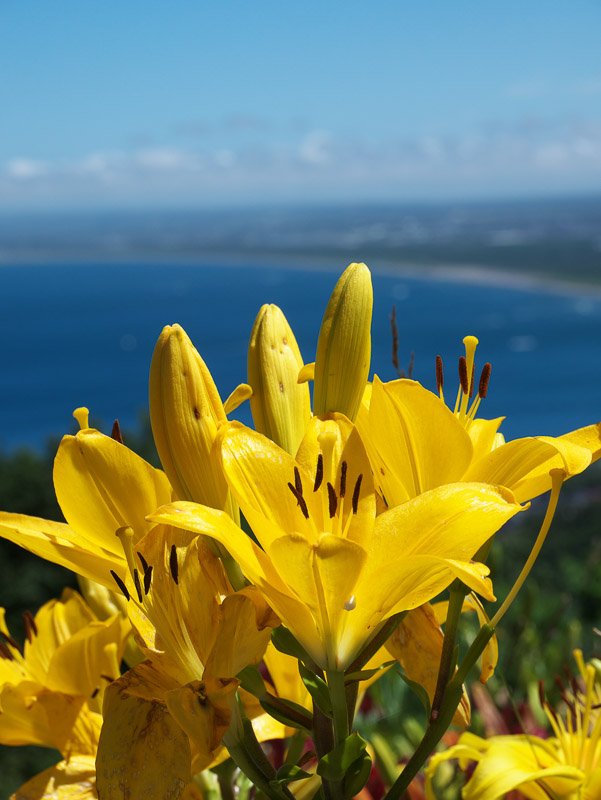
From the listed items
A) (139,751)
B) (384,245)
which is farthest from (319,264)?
(139,751)

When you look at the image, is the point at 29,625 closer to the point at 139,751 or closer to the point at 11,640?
the point at 11,640

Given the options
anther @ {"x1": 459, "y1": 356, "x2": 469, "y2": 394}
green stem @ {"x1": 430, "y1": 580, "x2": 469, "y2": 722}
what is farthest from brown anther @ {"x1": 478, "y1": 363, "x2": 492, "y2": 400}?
green stem @ {"x1": 430, "y1": 580, "x2": 469, "y2": 722}

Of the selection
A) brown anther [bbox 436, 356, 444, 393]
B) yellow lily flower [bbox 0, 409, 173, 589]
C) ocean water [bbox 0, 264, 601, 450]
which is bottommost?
ocean water [bbox 0, 264, 601, 450]

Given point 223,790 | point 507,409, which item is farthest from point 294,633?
point 507,409

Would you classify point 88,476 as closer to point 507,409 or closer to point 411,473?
point 411,473

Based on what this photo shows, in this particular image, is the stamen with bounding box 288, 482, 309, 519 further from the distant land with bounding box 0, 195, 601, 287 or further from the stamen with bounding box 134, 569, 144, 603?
Answer: the distant land with bounding box 0, 195, 601, 287

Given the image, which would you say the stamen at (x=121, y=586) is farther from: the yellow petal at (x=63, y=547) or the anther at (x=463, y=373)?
the anther at (x=463, y=373)
